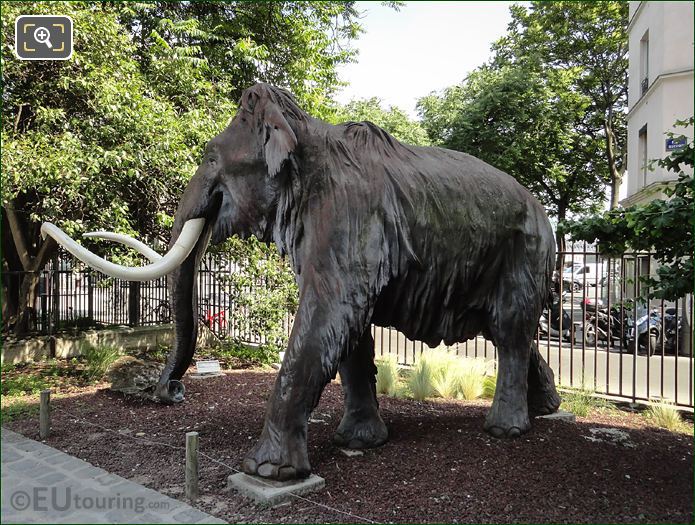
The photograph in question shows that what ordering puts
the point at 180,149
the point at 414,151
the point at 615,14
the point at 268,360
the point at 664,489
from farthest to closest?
1. the point at 615,14
2. the point at 268,360
3. the point at 180,149
4. the point at 414,151
5. the point at 664,489

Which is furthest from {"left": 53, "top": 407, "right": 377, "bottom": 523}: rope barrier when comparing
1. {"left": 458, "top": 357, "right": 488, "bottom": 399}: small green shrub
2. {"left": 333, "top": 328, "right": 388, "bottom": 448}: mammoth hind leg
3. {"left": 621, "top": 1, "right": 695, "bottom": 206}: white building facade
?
{"left": 458, "top": 357, "right": 488, "bottom": 399}: small green shrub

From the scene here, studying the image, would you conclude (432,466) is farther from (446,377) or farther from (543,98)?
(543,98)

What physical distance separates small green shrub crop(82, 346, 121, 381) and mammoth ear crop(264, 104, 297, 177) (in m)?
4.88

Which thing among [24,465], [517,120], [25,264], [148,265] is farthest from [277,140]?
[517,120]

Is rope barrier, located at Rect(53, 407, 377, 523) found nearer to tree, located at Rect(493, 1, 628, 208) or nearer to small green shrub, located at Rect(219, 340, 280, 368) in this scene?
small green shrub, located at Rect(219, 340, 280, 368)

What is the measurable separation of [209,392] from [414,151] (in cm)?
379

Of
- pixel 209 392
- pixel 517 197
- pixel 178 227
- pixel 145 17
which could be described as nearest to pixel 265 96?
pixel 178 227

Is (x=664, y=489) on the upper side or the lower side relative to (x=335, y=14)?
lower

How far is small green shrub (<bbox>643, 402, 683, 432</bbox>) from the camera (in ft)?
18.3

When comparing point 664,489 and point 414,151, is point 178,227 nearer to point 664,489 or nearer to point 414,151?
point 414,151

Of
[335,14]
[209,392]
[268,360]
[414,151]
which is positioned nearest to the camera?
[414,151]

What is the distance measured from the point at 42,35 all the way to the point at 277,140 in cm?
251

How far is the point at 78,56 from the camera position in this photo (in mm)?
6359

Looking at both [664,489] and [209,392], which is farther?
[209,392]
